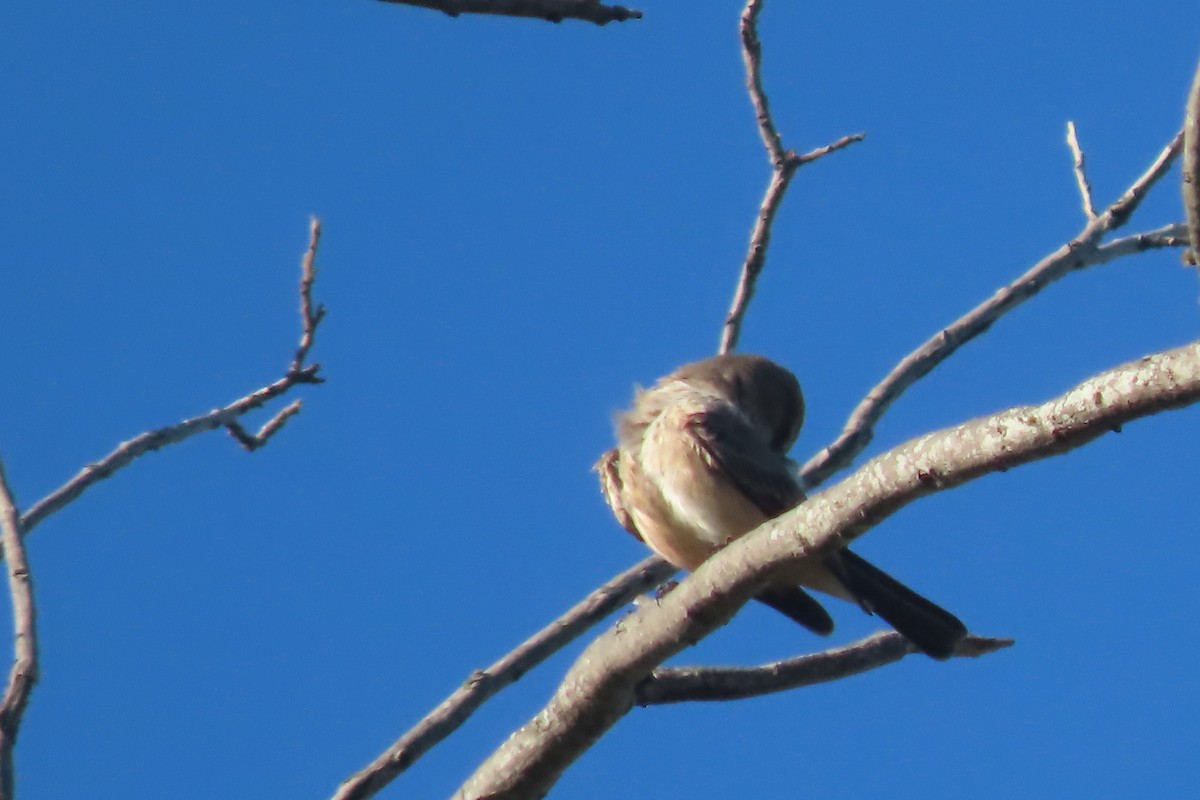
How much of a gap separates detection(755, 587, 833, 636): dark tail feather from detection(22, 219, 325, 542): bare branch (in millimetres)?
1769

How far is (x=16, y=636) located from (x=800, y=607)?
275 centimetres

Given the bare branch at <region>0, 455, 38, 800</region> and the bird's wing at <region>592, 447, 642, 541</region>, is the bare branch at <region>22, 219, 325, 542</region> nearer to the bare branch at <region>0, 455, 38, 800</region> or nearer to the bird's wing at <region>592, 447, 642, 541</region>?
the bare branch at <region>0, 455, 38, 800</region>

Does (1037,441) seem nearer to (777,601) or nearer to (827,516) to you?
(827,516)

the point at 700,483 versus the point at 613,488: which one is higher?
the point at 613,488

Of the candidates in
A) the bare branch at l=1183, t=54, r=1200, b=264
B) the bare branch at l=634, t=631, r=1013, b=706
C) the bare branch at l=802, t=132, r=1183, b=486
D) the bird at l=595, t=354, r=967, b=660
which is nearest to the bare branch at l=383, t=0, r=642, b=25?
the bare branch at l=1183, t=54, r=1200, b=264

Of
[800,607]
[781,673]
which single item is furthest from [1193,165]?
[800,607]

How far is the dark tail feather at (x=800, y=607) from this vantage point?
5273mm

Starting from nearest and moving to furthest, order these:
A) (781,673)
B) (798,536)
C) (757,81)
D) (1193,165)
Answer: (1193,165) < (798,536) < (781,673) < (757,81)

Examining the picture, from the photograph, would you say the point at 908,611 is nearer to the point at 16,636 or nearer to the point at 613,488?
the point at 613,488

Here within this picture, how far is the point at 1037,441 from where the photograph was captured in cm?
268

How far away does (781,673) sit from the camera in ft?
12.7

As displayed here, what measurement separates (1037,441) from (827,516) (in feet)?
1.67

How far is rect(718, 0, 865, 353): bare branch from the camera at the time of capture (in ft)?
16.3

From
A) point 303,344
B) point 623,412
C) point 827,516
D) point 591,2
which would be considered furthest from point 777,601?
point 591,2
